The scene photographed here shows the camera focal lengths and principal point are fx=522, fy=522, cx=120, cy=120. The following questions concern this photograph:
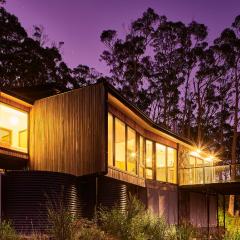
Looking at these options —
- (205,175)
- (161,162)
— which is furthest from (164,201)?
(205,175)

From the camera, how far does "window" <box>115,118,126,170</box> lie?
19.2 metres

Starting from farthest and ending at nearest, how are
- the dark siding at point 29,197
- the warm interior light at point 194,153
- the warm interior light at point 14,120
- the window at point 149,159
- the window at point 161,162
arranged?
the warm interior light at point 194,153 → the window at point 161,162 → the window at point 149,159 → the warm interior light at point 14,120 → the dark siding at point 29,197

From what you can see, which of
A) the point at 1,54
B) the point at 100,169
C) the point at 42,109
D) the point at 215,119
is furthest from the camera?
the point at 215,119

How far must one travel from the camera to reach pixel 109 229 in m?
14.9

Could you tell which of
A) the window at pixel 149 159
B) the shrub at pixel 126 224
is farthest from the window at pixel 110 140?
the window at pixel 149 159

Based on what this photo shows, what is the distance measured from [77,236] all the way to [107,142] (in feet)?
17.2

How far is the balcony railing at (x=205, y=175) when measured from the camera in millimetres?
27509

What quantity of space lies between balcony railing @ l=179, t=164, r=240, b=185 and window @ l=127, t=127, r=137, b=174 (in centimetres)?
665

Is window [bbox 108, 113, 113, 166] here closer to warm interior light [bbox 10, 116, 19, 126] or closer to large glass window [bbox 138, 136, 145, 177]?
warm interior light [bbox 10, 116, 19, 126]

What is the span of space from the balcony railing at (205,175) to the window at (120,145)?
829 cm

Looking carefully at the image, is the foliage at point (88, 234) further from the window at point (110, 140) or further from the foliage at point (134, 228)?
the window at point (110, 140)

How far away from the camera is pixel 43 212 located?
49.9 ft

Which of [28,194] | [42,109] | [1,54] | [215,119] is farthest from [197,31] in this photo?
[28,194]

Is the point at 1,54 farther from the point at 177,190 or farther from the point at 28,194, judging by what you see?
the point at 28,194
